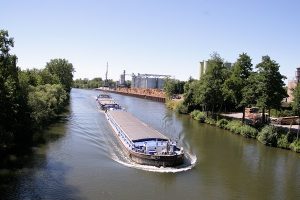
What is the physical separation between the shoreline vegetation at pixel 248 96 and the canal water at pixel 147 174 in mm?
3414

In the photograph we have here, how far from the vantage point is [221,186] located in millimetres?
31875

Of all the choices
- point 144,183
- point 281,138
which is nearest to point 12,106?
point 144,183

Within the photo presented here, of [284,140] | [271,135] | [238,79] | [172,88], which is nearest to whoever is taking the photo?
[284,140]

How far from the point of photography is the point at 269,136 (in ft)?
166

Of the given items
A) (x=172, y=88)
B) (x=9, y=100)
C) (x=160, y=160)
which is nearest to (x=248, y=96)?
(x=160, y=160)

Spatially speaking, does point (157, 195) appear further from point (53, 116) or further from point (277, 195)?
point (53, 116)

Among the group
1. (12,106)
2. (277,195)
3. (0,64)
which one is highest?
(0,64)

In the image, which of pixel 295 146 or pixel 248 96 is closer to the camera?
pixel 295 146

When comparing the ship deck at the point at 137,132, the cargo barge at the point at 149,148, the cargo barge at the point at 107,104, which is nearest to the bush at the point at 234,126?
the ship deck at the point at 137,132

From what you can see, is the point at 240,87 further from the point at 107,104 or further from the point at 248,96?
the point at 107,104

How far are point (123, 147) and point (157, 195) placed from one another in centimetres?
1507

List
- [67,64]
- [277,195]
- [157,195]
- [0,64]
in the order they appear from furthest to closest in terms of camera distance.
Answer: [67,64]
[0,64]
[277,195]
[157,195]

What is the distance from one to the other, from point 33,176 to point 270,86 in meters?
35.5

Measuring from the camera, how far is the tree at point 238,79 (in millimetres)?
63812
